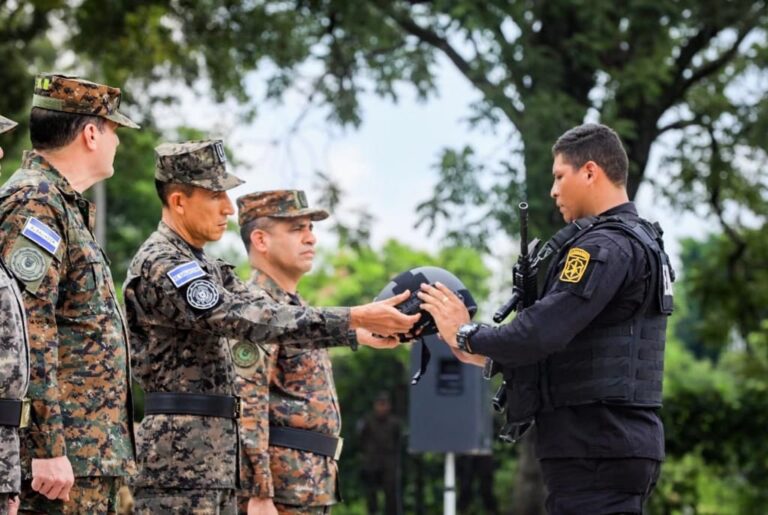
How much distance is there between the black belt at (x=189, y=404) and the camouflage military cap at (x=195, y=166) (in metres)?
0.79

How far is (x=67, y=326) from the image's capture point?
432 centimetres

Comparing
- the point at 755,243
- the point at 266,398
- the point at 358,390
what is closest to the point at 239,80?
the point at 358,390

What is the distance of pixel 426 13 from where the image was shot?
15789 millimetres

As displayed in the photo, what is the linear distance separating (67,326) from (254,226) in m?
2.21

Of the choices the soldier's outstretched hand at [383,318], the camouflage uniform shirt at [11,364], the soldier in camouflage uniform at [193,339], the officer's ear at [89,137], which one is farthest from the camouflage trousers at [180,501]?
the officer's ear at [89,137]

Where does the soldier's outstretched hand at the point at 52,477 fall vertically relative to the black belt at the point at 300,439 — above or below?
below

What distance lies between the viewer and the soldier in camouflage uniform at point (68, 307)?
410cm

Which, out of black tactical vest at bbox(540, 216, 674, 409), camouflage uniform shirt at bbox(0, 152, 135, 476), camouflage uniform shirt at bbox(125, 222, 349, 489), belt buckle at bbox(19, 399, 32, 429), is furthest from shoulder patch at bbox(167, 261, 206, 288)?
black tactical vest at bbox(540, 216, 674, 409)

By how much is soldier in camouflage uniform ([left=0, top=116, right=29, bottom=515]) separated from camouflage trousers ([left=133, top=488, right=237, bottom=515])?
43.8 inches

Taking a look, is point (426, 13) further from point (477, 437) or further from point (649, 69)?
point (477, 437)

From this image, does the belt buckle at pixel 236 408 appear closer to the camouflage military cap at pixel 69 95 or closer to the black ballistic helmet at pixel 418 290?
the black ballistic helmet at pixel 418 290

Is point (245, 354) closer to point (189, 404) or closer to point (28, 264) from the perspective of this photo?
point (189, 404)

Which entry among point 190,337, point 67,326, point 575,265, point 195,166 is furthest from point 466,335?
point 67,326

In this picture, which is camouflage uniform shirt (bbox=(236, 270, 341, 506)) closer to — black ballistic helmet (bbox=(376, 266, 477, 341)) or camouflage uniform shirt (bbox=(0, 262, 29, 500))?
black ballistic helmet (bbox=(376, 266, 477, 341))
